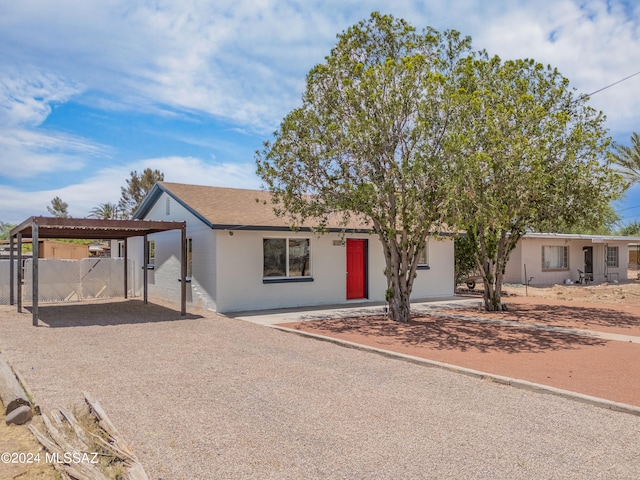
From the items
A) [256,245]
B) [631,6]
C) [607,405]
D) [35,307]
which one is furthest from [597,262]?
[35,307]

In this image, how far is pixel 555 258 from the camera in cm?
2736

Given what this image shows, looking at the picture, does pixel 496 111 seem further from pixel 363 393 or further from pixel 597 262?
pixel 597 262

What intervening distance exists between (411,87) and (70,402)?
8.98 m

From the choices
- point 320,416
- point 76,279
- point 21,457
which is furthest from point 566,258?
point 21,457

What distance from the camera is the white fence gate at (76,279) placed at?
18.2 m

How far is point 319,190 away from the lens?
12.6 m

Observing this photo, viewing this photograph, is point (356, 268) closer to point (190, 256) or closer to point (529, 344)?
point (190, 256)

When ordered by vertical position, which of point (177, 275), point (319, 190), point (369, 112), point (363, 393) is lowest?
point (363, 393)

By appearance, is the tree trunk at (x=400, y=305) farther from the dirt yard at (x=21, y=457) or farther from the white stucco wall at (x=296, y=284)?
the dirt yard at (x=21, y=457)

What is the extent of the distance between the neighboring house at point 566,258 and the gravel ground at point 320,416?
64.4 ft

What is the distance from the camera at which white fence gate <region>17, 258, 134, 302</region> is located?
18219 mm

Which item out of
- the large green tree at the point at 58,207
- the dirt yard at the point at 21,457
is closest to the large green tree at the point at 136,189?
the large green tree at the point at 58,207

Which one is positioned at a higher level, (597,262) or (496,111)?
(496,111)

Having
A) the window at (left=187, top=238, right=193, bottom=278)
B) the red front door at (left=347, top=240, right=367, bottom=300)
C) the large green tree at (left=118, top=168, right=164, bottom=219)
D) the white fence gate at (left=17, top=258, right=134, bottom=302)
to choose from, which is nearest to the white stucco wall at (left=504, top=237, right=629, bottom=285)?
the red front door at (left=347, top=240, right=367, bottom=300)
